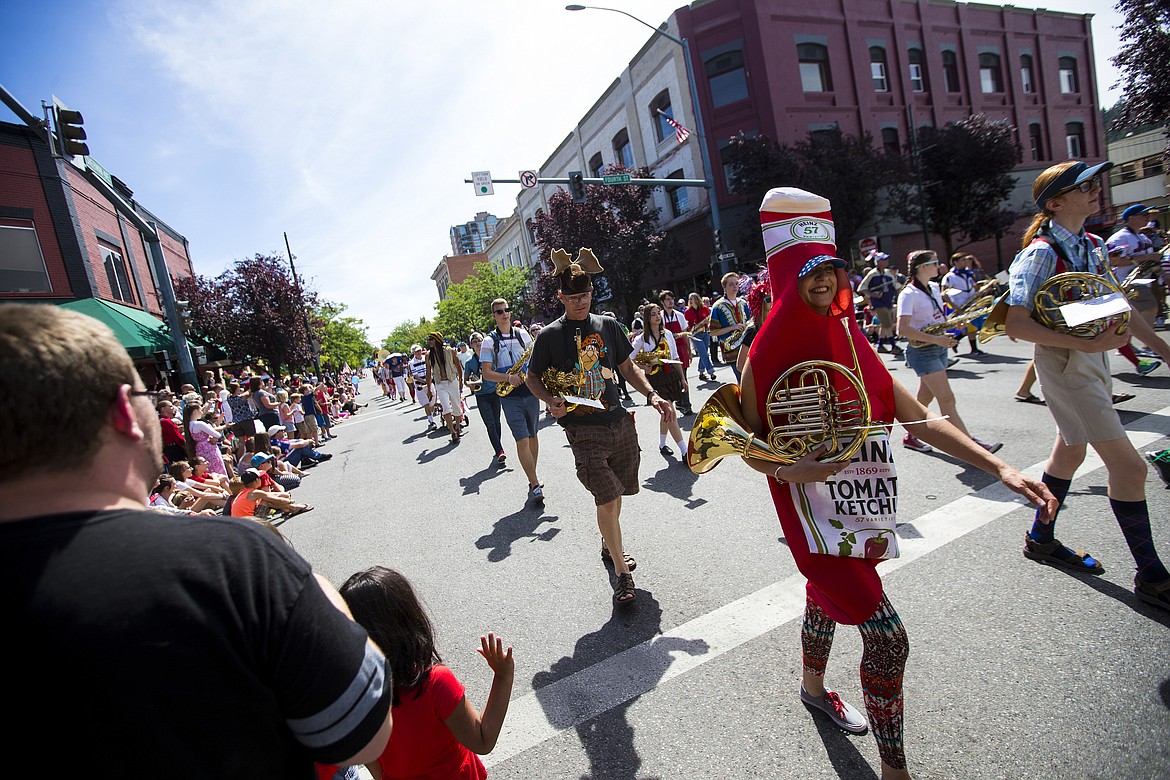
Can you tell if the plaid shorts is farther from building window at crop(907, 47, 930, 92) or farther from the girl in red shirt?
building window at crop(907, 47, 930, 92)

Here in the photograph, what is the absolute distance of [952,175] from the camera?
26094mm

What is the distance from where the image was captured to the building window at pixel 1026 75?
3099 centimetres

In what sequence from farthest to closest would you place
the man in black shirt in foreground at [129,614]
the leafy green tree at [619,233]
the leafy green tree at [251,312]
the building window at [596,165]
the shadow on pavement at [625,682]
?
the building window at [596,165]
the leafy green tree at [619,233]
the leafy green tree at [251,312]
the shadow on pavement at [625,682]
the man in black shirt in foreground at [129,614]

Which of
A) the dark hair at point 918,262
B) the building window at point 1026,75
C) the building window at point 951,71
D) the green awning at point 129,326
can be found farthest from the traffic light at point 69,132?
the building window at point 1026,75

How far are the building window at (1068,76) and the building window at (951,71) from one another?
333 inches

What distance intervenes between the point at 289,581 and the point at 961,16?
127 feet

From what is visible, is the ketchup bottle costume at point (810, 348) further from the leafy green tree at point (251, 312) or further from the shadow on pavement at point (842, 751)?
the leafy green tree at point (251, 312)

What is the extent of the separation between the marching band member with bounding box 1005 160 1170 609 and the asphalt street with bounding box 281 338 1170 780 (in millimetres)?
200

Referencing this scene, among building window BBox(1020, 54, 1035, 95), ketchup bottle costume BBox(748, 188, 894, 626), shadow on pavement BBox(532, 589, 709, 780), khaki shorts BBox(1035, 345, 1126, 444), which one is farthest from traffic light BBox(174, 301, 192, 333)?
building window BBox(1020, 54, 1035, 95)

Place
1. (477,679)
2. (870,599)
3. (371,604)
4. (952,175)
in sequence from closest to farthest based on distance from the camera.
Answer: (371,604) < (870,599) < (477,679) < (952,175)

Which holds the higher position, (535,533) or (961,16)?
(961,16)

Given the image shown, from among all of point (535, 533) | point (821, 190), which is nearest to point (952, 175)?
point (821, 190)

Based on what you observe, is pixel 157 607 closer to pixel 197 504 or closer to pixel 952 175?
pixel 197 504

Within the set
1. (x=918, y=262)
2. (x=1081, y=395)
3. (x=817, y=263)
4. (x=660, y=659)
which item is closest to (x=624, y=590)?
(x=660, y=659)
